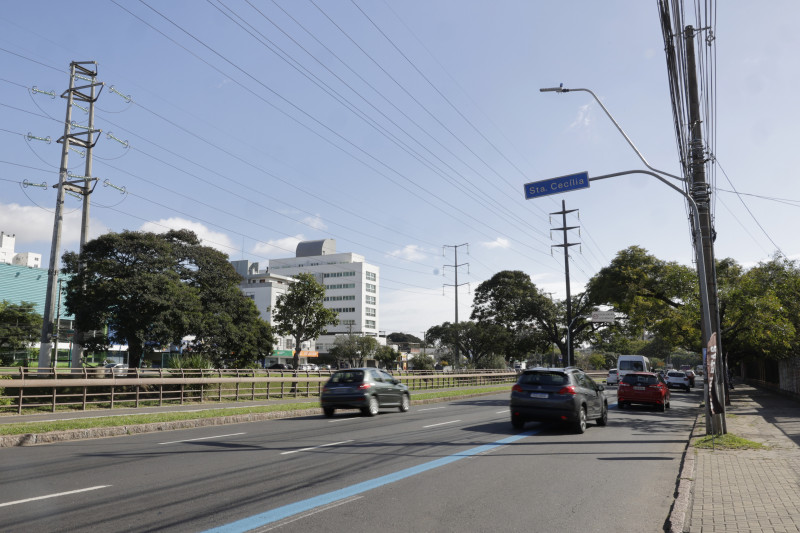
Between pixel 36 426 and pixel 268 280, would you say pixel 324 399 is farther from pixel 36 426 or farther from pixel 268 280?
pixel 268 280

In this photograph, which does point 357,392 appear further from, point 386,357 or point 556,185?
point 386,357

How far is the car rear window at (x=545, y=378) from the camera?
13.7 meters

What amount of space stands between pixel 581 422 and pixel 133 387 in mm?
18033

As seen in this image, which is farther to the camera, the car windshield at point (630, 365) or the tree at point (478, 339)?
the tree at point (478, 339)

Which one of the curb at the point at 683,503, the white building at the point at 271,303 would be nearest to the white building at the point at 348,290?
the white building at the point at 271,303

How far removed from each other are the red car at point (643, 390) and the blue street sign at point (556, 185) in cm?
1136

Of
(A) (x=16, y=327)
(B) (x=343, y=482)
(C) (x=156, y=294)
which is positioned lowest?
(B) (x=343, y=482)

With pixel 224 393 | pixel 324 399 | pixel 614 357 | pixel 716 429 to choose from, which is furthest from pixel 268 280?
pixel 716 429

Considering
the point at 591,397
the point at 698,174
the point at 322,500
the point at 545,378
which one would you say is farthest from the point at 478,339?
the point at 322,500

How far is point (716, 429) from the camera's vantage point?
40.2 feet

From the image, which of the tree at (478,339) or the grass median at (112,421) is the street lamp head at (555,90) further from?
the tree at (478,339)

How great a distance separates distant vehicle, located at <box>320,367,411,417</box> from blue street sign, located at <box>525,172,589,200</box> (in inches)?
309

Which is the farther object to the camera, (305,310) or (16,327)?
(16,327)

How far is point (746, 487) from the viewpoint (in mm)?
7266
